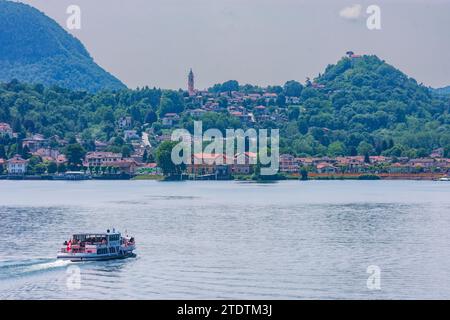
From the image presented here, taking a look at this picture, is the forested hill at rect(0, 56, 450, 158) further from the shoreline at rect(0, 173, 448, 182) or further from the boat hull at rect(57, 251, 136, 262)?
the boat hull at rect(57, 251, 136, 262)

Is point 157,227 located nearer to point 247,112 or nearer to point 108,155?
point 108,155

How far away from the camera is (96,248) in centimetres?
2639

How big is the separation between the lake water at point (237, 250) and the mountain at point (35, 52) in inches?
4870

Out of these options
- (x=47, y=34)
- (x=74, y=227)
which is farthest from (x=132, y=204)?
(x=47, y=34)

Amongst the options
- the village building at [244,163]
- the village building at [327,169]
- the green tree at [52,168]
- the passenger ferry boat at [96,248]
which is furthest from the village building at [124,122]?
the passenger ferry boat at [96,248]

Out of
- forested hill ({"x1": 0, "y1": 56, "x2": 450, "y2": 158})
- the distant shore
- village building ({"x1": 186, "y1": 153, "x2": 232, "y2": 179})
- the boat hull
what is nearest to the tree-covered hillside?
forested hill ({"x1": 0, "y1": 56, "x2": 450, "y2": 158})

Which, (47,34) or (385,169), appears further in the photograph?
(47,34)

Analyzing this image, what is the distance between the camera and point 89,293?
21328 mm

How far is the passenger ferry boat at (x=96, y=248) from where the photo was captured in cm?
2616

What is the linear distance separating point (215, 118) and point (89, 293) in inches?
3723

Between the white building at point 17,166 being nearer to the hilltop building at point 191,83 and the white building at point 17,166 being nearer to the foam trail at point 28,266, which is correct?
the hilltop building at point 191,83

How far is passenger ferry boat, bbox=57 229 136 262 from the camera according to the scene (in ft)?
85.8

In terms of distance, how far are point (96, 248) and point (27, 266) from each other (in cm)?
240

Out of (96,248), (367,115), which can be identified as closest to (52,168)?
(367,115)
